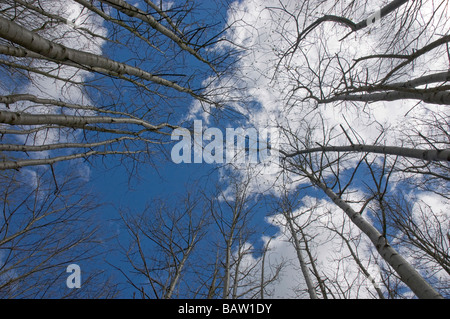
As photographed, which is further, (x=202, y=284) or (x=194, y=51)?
(x=202, y=284)

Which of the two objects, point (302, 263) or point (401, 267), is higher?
A: point (302, 263)

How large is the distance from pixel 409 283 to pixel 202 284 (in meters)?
3.61

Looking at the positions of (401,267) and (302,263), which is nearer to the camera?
(401,267)

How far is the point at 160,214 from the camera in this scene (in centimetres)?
515

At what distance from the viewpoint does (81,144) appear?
3451mm

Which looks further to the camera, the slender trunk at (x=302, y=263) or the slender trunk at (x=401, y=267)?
the slender trunk at (x=302, y=263)

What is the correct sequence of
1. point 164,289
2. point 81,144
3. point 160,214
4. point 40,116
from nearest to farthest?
point 40,116 < point 81,144 < point 164,289 < point 160,214

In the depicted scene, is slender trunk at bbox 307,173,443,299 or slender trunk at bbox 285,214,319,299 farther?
slender trunk at bbox 285,214,319,299
